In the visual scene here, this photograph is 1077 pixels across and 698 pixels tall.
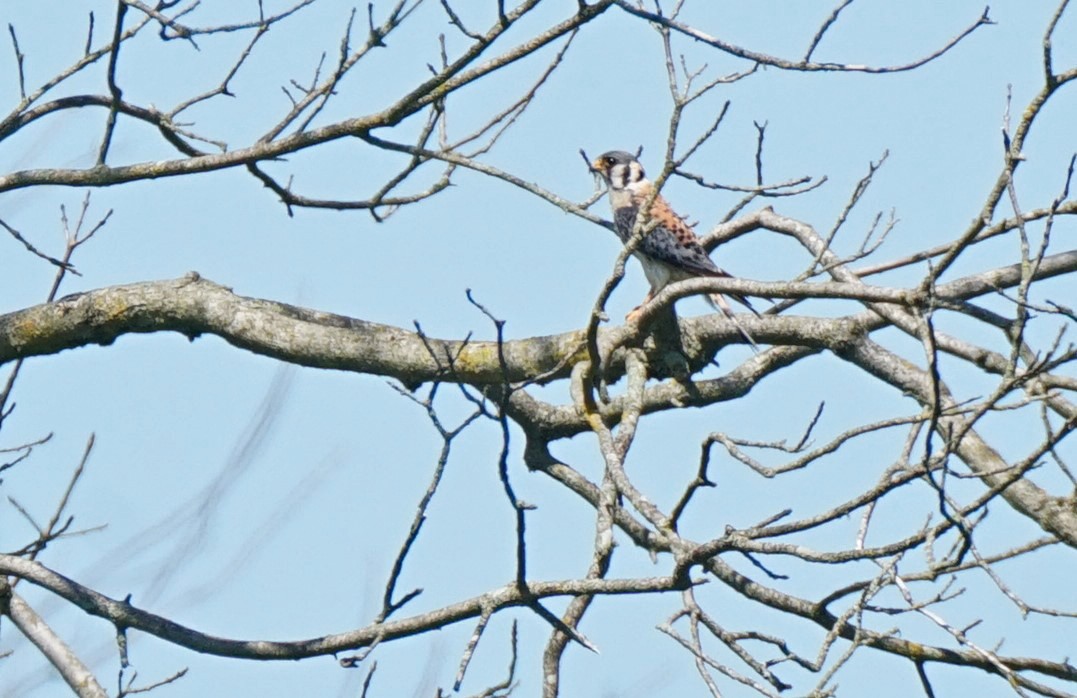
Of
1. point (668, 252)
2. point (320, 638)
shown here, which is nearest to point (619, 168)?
point (668, 252)

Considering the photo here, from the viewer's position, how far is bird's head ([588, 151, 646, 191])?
27.5ft

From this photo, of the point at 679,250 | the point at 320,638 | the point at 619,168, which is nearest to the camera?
the point at 320,638

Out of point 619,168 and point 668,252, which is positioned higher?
point 619,168

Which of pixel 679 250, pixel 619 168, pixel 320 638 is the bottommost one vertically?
pixel 320 638

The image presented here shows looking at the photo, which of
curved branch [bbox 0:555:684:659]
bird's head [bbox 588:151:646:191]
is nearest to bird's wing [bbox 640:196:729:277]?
bird's head [bbox 588:151:646:191]

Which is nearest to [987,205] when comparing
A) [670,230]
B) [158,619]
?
[158,619]

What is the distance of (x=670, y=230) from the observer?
6.90 meters

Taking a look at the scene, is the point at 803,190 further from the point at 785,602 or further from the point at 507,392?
the point at 507,392

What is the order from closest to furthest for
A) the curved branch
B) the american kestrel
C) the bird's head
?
the curved branch < the american kestrel < the bird's head

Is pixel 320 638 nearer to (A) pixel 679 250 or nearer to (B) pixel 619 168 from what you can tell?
(A) pixel 679 250

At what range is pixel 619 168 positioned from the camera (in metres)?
8.47

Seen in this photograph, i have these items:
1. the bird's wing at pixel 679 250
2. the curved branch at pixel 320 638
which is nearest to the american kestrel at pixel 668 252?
the bird's wing at pixel 679 250

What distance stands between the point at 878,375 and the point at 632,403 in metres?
0.83

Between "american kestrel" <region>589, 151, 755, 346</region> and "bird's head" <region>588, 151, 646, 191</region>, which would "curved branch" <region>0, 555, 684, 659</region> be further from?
"bird's head" <region>588, 151, 646, 191</region>
